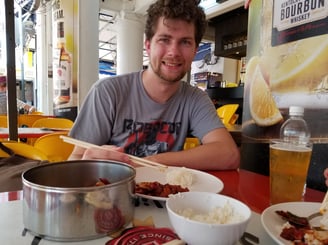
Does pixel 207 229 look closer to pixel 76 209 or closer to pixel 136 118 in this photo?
pixel 76 209

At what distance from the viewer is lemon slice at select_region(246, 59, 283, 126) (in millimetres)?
1291

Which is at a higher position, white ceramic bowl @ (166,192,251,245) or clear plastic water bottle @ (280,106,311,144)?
clear plastic water bottle @ (280,106,311,144)

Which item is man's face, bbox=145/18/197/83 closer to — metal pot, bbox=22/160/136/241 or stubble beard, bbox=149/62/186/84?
stubble beard, bbox=149/62/186/84

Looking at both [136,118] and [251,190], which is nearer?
[251,190]

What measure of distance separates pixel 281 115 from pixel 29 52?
11.6m

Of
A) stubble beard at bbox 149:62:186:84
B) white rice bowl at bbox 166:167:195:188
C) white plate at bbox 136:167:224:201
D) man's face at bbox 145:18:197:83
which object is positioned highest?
man's face at bbox 145:18:197:83

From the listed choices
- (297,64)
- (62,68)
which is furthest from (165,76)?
(62,68)

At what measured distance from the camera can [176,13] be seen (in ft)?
4.58

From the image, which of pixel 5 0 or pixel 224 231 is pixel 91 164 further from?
pixel 5 0

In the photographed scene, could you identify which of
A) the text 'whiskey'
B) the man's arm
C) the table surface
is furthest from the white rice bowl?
the text 'whiskey'

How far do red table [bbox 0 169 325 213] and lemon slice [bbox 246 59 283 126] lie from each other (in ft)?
1.11

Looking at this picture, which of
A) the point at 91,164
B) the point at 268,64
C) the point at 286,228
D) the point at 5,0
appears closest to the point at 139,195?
the point at 91,164

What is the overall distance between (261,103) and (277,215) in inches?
32.8

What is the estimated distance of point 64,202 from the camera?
19.6 inches
